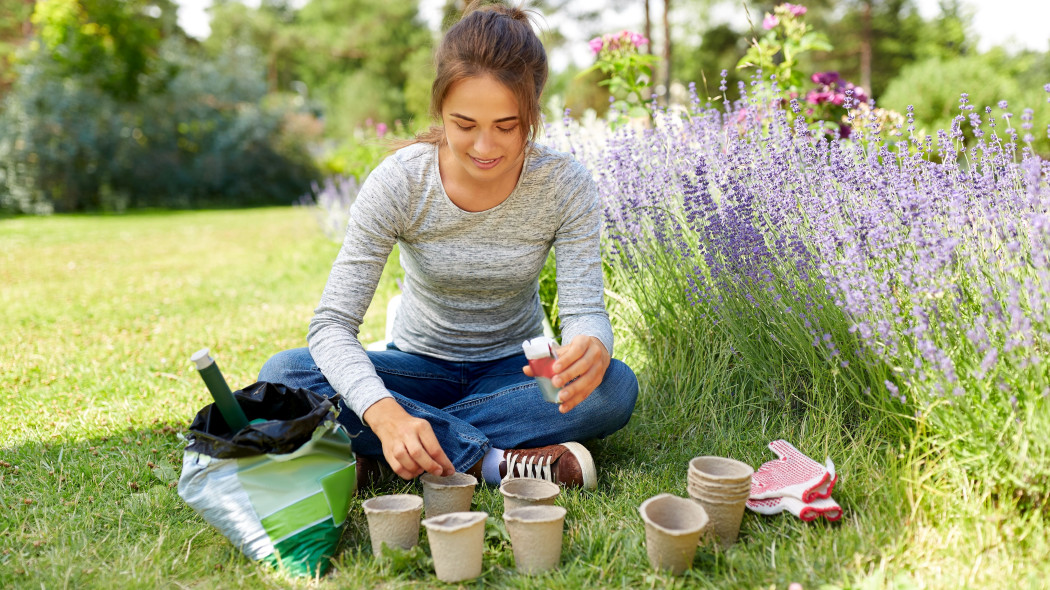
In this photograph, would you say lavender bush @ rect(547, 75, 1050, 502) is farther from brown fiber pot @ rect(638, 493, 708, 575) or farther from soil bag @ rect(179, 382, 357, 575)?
soil bag @ rect(179, 382, 357, 575)

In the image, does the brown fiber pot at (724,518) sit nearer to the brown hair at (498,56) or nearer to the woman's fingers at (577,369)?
the woman's fingers at (577,369)

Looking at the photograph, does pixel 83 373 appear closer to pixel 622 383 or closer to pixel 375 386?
pixel 375 386

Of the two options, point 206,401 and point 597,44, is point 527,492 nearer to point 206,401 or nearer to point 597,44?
point 206,401

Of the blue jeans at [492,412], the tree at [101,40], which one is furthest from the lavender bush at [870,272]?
the tree at [101,40]

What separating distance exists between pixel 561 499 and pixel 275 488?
678 millimetres

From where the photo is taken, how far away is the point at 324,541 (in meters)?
1.53

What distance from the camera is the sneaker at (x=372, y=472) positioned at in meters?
1.95

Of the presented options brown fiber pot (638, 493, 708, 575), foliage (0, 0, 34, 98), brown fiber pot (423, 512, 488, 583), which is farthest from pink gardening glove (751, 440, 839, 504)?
foliage (0, 0, 34, 98)

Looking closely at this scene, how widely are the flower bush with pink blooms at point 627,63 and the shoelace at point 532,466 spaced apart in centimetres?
193

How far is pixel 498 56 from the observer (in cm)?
173

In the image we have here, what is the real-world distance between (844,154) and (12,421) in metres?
2.73

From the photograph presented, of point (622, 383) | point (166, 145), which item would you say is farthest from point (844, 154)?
point (166, 145)

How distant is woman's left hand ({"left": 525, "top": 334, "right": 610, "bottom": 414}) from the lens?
1.63m

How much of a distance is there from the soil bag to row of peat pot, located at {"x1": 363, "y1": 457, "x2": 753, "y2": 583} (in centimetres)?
11
